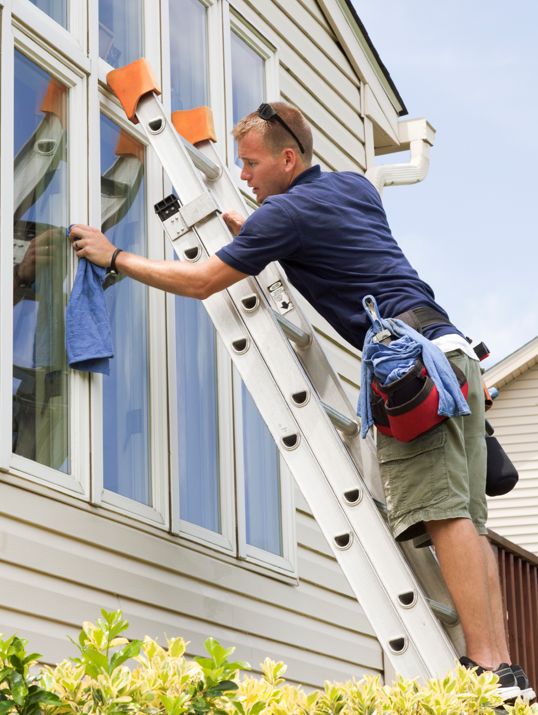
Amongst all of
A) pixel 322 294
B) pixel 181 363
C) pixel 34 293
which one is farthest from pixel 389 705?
pixel 181 363

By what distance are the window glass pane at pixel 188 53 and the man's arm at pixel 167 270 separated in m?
1.32

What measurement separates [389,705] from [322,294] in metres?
1.69

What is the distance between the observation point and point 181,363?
17.3ft

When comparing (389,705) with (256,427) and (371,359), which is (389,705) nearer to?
(371,359)

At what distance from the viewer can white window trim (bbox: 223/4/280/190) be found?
20.0 feet

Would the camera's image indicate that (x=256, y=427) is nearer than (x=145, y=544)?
No

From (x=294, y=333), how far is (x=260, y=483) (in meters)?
1.39

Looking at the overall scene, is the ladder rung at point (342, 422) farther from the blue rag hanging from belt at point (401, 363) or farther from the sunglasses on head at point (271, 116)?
the sunglasses on head at point (271, 116)

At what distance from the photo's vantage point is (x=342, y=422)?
4473 mm

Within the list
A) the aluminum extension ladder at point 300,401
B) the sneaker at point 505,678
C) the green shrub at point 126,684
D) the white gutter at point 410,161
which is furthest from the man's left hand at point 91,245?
the white gutter at point 410,161

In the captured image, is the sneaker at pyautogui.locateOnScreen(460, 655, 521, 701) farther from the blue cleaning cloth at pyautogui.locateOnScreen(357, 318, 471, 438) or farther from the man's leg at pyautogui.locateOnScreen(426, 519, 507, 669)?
the blue cleaning cloth at pyautogui.locateOnScreen(357, 318, 471, 438)

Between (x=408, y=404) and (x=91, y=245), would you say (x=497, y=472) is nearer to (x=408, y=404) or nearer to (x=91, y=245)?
(x=408, y=404)

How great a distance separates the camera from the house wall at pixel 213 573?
4070mm

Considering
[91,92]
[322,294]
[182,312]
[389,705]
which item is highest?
[91,92]
